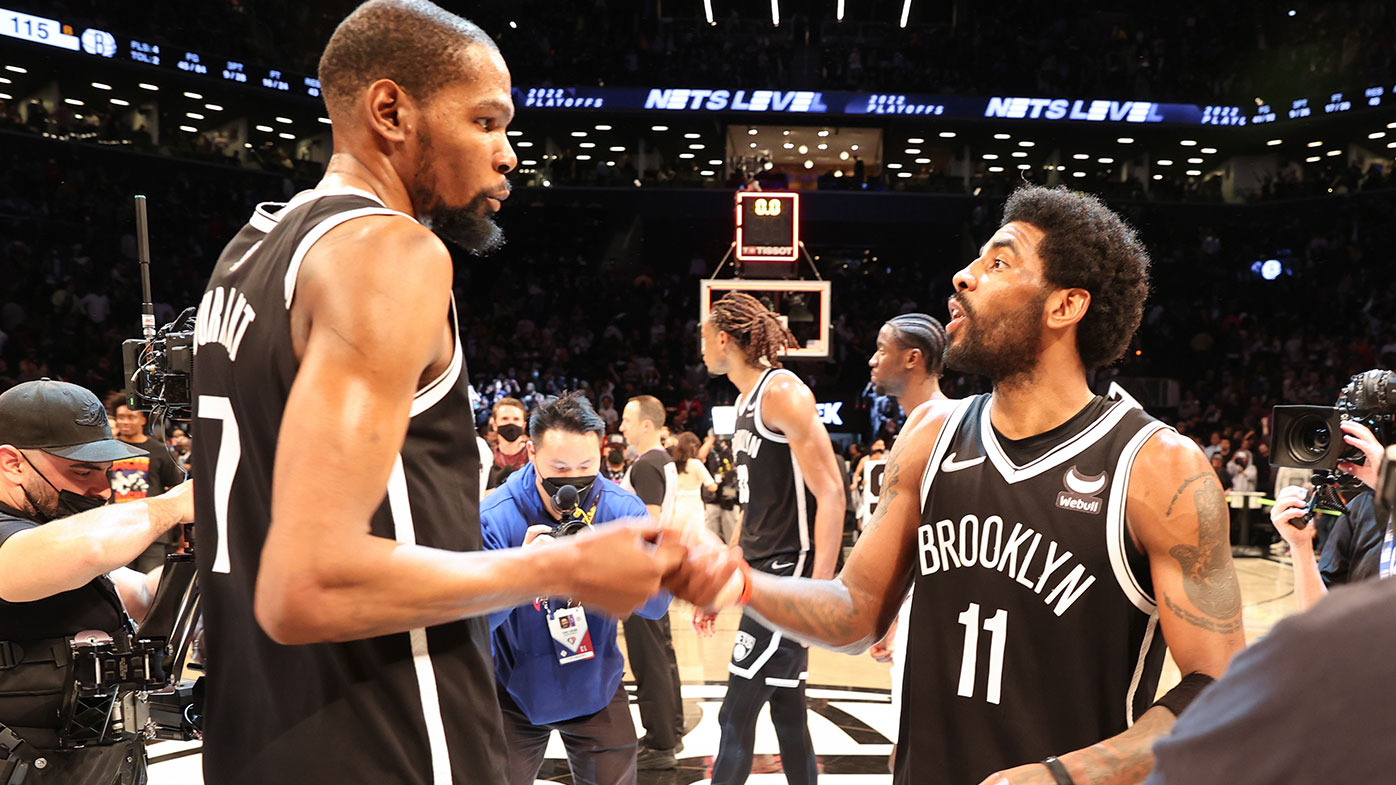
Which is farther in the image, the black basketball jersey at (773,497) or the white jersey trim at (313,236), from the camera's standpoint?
the black basketball jersey at (773,497)

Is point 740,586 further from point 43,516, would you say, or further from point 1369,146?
point 1369,146

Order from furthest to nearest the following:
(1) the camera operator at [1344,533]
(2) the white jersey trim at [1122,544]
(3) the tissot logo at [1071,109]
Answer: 1. (3) the tissot logo at [1071,109]
2. (1) the camera operator at [1344,533]
3. (2) the white jersey trim at [1122,544]

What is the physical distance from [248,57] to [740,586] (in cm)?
2171

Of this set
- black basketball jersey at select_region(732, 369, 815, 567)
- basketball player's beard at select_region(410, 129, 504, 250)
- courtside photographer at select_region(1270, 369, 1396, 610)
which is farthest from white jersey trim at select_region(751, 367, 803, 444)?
basketball player's beard at select_region(410, 129, 504, 250)

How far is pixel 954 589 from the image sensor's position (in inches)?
84.3

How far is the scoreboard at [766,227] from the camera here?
438 inches

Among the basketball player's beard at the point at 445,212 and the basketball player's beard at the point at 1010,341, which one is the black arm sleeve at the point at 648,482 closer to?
the basketball player's beard at the point at 1010,341

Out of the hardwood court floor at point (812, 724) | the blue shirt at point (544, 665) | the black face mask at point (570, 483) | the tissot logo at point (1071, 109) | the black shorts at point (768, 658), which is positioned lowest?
the hardwood court floor at point (812, 724)

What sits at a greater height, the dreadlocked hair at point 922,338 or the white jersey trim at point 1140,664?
the dreadlocked hair at point 922,338

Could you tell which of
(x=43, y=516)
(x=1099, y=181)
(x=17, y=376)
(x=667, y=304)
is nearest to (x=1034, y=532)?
(x=43, y=516)

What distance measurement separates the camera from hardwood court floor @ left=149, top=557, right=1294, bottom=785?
532cm

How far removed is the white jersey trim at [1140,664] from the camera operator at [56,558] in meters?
2.28

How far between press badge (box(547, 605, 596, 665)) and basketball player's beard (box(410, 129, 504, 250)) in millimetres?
2041

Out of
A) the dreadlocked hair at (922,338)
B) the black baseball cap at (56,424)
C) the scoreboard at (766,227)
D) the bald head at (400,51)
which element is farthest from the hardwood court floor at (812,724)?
the scoreboard at (766,227)
